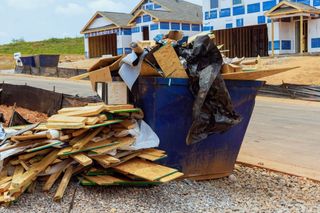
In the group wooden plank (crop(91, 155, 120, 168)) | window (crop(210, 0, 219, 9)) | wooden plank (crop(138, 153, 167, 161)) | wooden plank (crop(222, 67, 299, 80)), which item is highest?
window (crop(210, 0, 219, 9))

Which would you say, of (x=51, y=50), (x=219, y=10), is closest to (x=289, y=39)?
(x=219, y=10)

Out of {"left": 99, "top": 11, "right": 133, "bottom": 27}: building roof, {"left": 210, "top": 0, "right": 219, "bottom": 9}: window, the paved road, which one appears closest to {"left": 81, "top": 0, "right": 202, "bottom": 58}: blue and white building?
{"left": 99, "top": 11, "right": 133, "bottom": 27}: building roof

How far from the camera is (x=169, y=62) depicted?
18.4 feet

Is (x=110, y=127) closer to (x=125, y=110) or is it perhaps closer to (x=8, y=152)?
(x=125, y=110)

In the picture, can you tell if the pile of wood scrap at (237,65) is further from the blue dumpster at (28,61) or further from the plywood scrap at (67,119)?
the blue dumpster at (28,61)

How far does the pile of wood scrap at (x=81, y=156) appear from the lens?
491cm

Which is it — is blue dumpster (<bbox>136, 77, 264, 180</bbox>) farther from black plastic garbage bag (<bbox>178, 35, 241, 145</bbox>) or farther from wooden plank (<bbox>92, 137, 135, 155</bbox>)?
wooden plank (<bbox>92, 137, 135, 155</bbox>)

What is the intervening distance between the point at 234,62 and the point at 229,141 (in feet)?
3.53

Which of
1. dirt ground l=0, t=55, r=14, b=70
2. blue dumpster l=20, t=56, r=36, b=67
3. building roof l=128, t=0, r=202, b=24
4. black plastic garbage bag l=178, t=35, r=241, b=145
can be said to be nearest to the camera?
black plastic garbage bag l=178, t=35, r=241, b=145

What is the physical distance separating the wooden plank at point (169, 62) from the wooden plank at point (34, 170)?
157 centimetres

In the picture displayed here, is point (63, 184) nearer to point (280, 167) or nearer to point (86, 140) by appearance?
point (86, 140)

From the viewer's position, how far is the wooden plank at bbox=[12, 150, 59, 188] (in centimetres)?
476

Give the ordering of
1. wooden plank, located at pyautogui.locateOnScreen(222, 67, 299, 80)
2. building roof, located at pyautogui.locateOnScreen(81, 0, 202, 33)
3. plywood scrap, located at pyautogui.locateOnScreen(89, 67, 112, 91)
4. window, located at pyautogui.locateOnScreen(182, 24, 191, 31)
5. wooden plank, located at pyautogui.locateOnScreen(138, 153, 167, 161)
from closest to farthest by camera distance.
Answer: wooden plank, located at pyautogui.locateOnScreen(138, 153, 167, 161)
plywood scrap, located at pyautogui.locateOnScreen(89, 67, 112, 91)
wooden plank, located at pyautogui.locateOnScreen(222, 67, 299, 80)
building roof, located at pyautogui.locateOnScreen(81, 0, 202, 33)
window, located at pyautogui.locateOnScreen(182, 24, 191, 31)

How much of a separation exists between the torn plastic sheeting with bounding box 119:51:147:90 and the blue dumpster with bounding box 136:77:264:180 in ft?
0.31
